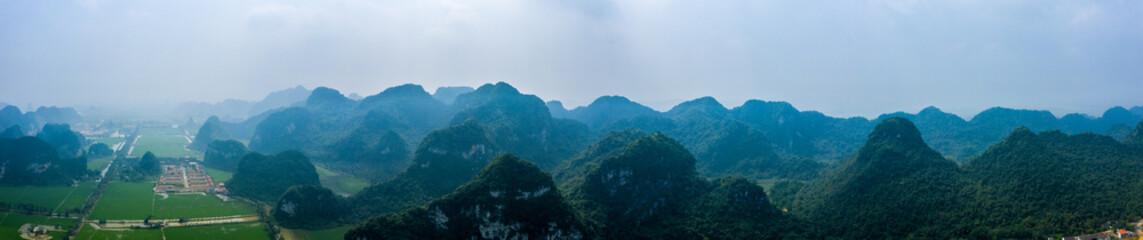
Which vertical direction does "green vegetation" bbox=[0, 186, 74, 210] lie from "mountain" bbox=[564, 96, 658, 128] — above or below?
below

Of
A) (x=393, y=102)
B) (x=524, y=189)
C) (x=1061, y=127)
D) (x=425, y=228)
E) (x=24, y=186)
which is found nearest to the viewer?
(x=425, y=228)

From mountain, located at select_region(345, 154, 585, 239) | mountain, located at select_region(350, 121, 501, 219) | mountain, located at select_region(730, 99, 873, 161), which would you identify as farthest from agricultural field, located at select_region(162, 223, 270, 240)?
mountain, located at select_region(730, 99, 873, 161)

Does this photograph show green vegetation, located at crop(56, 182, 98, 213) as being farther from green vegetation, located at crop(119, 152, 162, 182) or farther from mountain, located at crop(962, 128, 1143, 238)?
mountain, located at crop(962, 128, 1143, 238)

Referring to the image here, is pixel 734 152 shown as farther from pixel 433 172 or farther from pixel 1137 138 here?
pixel 433 172

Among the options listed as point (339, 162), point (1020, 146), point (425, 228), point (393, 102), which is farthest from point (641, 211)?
point (393, 102)

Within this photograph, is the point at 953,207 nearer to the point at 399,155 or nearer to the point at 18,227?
the point at 399,155

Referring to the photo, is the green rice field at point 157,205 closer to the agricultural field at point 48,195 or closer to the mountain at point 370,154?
the agricultural field at point 48,195
